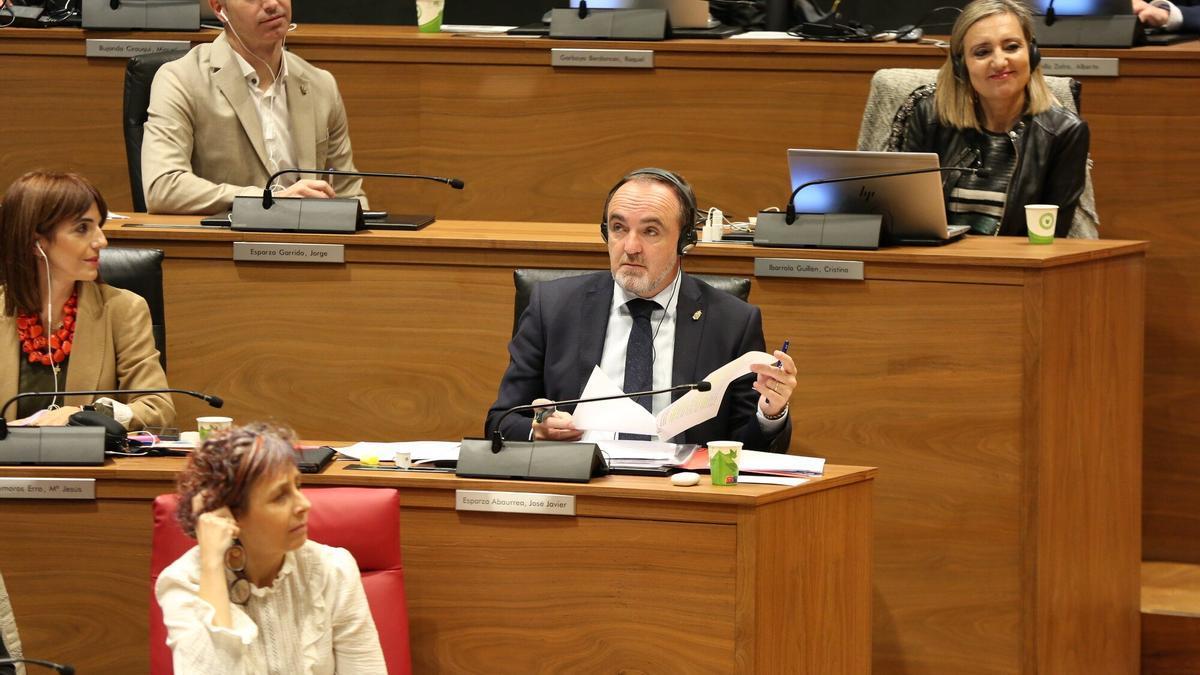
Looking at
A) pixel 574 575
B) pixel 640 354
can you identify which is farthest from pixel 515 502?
pixel 640 354

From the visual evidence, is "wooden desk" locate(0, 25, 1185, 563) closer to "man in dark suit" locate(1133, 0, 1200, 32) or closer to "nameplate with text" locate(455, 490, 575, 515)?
"man in dark suit" locate(1133, 0, 1200, 32)

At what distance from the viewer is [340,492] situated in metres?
2.69

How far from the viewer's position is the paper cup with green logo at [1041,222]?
3678 mm

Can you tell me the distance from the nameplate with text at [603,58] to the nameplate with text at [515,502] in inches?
89.1

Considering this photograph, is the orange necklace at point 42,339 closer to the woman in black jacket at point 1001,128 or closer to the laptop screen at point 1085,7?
the woman in black jacket at point 1001,128

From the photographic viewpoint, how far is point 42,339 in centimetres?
344

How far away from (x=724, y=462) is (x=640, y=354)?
2.25ft

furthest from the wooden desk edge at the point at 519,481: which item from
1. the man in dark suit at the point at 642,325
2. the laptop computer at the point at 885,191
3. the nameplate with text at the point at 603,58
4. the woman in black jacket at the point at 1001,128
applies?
the nameplate with text at the point at 603,58

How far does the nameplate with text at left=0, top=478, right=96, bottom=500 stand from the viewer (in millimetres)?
2816

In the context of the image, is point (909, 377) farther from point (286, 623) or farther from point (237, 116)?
point (237, 116)

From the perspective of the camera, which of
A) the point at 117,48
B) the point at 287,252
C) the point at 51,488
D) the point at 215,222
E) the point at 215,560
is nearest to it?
the point at 215,560

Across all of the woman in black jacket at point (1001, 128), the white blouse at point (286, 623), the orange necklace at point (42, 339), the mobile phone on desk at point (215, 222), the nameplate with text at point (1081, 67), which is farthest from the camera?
the nameplate with text at point (1081, 67)

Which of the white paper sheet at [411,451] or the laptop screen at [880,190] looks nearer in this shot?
the white paper sheet at [411,451]

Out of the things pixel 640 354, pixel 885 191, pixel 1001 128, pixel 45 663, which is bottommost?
pixel 45 663
